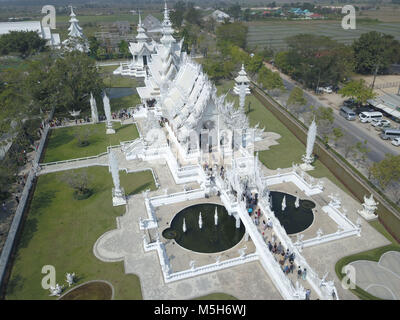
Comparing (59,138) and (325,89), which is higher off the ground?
(325,89)

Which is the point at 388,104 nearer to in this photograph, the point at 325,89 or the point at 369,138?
the point at 369,138

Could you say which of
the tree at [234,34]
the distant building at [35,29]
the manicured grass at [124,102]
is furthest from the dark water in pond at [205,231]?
the distant building at [35,29]

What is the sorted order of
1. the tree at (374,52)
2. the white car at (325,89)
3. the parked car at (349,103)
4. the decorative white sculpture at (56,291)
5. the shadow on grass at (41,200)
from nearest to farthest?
the decorative white sculpture at (56,291)
the shadow on grass at (41,200)
the parked car at (349,103)
the white car at (325,89)
the tree at (374,52)

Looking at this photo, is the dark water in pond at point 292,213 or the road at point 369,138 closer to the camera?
the dark water in pond at point 292,213

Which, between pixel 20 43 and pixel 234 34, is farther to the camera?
pixel 234 34

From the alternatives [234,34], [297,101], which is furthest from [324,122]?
[234,34]

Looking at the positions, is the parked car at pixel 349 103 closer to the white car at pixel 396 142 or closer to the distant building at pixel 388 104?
the distant building at pixel 388 104
